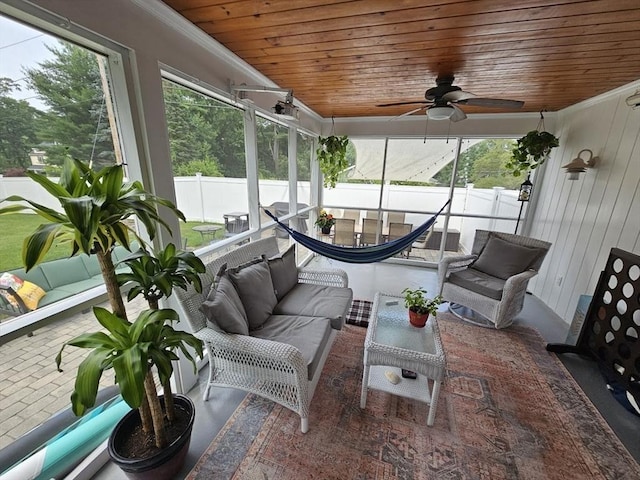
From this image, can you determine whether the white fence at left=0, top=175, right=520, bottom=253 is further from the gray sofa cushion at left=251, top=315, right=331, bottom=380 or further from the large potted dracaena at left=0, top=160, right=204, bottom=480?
the gray sofa cushion at left=251, top=315, right=331, bottom=380

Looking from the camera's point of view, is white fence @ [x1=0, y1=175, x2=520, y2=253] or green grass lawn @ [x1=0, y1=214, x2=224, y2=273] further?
white fence @ [x1=0, y1=175, x2=520, y2=253]

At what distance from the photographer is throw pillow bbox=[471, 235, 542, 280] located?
2.47 meters

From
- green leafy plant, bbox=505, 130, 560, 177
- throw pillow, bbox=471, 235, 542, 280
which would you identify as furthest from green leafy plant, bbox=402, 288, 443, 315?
green leafy plant, bbox=505, 130, 560, 177

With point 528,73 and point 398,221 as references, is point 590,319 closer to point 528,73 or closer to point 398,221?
point 528,73

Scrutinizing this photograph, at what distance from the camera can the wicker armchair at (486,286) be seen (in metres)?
2.29

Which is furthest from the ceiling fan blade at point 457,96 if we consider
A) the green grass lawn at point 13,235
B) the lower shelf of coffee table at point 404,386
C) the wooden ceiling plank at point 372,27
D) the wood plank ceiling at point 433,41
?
the green grass lawn at point 13,235

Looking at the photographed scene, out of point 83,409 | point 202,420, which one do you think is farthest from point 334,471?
point 83,409

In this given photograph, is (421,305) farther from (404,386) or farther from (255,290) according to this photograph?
(255,290)

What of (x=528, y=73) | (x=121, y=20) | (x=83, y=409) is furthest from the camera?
(x=528, y=73)

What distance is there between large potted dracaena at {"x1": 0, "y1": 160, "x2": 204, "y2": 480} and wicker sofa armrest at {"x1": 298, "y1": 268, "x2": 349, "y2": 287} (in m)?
1.25

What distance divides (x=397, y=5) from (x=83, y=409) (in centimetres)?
196

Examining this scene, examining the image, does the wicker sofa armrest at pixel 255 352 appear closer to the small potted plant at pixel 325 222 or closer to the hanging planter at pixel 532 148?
the small potted plant at pixel 325 222

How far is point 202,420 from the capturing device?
1.48 metres

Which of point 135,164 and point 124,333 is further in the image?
point 135,164
